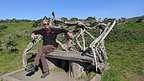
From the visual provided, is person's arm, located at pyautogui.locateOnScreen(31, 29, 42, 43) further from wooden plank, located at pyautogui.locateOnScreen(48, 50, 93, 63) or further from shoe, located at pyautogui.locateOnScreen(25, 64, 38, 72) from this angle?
shoe, located at pyautogui.locateOnScreen(25, 64, 38, 72)

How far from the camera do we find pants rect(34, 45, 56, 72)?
8648 mm

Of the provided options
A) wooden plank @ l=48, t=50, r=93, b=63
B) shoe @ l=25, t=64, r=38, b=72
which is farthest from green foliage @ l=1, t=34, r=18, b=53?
wooden plank @ l=48, t=50, r=93, b=63

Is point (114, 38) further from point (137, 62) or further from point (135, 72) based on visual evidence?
point (135, 72)

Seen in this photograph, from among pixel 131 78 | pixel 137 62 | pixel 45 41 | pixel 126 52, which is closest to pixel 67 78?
pixel 45 41

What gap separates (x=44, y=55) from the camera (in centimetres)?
894

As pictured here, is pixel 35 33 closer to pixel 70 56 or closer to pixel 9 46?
pixel 70 56

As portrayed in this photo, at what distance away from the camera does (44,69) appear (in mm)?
8703

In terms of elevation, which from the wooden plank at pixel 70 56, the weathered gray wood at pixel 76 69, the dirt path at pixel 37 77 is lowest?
the dirt path at pixel 37 77

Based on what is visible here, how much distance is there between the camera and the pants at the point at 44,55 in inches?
340

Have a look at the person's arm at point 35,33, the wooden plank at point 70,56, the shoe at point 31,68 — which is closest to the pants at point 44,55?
the wooden plank at point 70,56

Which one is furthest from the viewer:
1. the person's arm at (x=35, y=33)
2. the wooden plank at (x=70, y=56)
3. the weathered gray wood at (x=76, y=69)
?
the person's arm at (x=35, y=33)

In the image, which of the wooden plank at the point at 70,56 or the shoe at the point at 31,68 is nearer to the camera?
the wooden plank at the point at 70,56

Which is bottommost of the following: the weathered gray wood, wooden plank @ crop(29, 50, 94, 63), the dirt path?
the dirt path

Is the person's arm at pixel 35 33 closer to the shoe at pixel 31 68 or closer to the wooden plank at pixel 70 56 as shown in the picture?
the wooden plank at pixel 70 56
